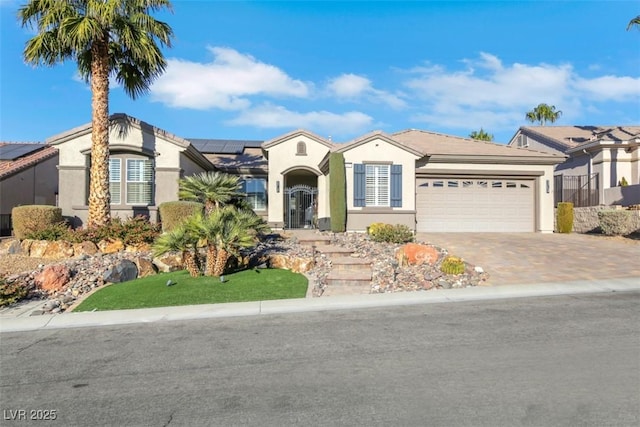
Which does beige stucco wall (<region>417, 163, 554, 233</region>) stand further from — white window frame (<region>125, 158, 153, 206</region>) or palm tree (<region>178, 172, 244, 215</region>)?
white window frame (<region>125, 158, 153, 206</region>)

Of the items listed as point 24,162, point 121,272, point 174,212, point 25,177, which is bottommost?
point 121,272

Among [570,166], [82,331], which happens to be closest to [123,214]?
[82,331]

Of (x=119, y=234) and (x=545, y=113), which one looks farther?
(x=545, y=113)

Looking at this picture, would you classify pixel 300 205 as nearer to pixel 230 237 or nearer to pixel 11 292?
pixel 230 237

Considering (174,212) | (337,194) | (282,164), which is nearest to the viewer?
(174,212)

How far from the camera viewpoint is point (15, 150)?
2312cm

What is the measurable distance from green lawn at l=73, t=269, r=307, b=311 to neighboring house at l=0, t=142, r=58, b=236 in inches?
523

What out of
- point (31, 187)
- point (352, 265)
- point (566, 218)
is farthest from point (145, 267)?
→ point (566, 218)

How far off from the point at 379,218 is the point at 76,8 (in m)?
13.8

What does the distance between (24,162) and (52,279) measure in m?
14.5

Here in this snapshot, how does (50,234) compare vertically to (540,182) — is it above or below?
below

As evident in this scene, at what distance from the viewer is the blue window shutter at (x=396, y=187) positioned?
59.2 feet

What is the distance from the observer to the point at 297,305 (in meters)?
8.78

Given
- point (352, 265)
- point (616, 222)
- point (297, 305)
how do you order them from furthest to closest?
point (616, 222), point (352, 265), point (297, 305)
